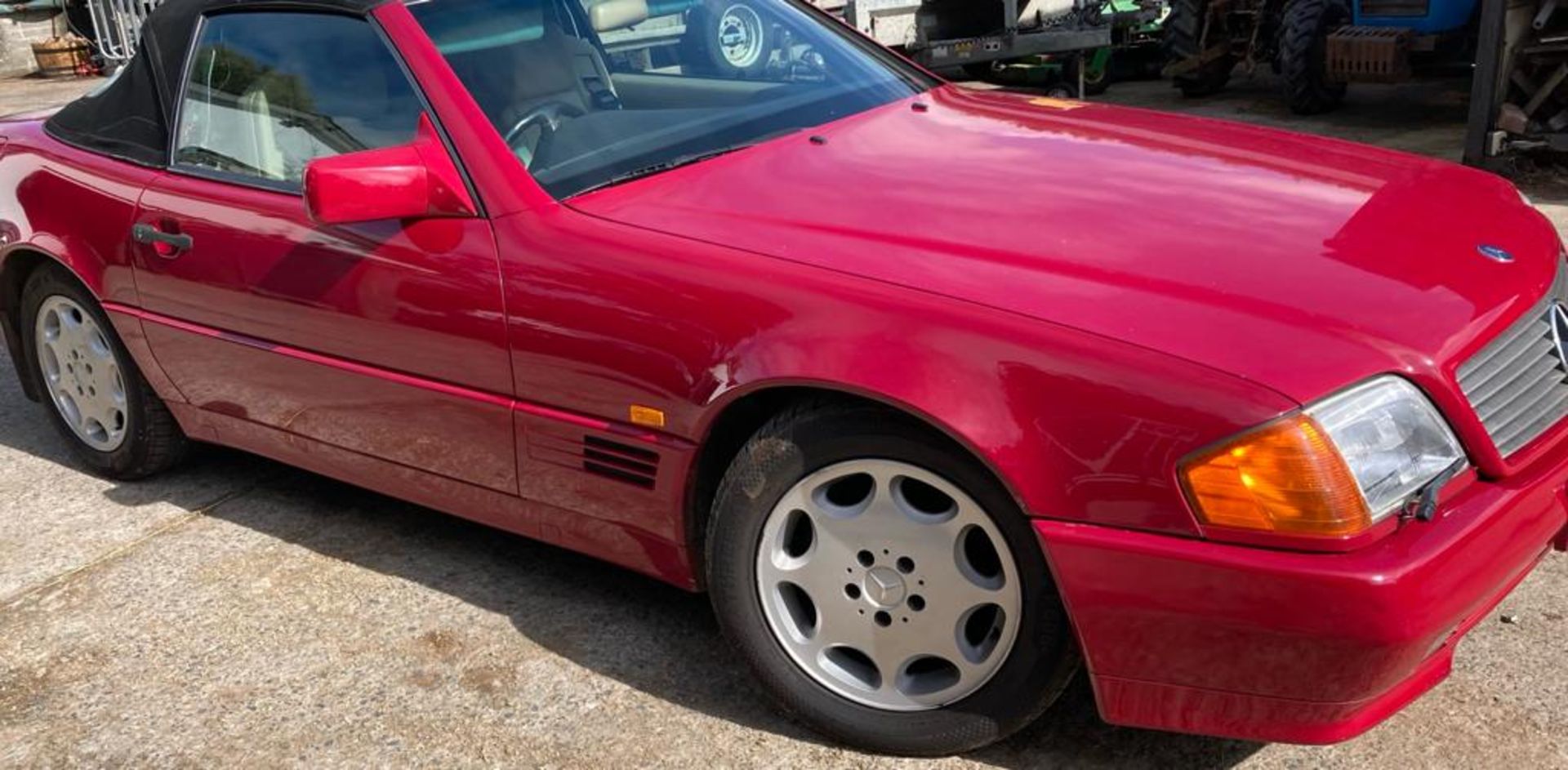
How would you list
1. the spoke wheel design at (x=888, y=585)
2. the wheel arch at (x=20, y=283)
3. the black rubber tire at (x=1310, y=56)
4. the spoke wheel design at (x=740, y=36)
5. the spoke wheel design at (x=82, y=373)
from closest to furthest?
the spoke wheel design at (x=888, y=585)
the spoke wheel design at (x=740, y=36)
the wheel arch at (x=20, y=283)
the spoke wheel design at (x=82, y=373)
the black rubber tire at (x=1310, y=56)

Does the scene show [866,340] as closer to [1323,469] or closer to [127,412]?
[1323,469]

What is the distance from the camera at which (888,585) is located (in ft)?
8.98

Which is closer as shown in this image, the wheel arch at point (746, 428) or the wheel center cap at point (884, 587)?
the wheel arch at point (746, 428)

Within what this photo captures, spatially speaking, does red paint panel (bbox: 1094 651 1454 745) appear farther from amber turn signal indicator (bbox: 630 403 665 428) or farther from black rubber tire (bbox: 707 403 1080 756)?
amber turn signal indicator (bbox: 630 403 665 428)

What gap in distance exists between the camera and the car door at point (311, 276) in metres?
3.19

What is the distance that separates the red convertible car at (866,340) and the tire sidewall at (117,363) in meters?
0.15

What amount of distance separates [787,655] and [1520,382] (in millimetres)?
1413

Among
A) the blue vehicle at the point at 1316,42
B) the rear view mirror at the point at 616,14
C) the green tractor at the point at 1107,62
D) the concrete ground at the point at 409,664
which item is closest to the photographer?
the concrete ground at the point at 409,664

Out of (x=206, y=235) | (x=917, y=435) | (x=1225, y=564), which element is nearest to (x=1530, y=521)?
(x=1225, y=564)

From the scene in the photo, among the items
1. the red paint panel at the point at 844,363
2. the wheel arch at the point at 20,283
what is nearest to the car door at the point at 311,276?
the red paint panel at the point at 844,363

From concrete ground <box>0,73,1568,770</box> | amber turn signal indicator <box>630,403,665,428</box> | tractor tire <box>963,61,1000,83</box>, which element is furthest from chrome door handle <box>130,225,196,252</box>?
tractor tire <box>963,61,1000,83</box>

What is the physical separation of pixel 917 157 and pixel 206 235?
5.91 feet

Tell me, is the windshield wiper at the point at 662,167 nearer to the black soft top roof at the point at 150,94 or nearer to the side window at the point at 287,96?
the side window at the point at 287,96

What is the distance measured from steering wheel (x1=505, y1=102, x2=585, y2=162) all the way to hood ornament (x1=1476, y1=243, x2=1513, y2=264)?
1893mm
